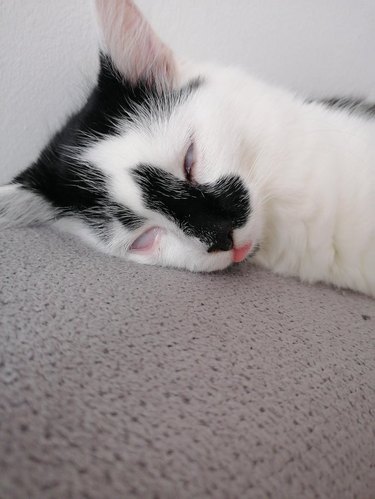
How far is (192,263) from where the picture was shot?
86 centimetres

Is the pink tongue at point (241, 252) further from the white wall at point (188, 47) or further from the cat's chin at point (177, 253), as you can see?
the white wall at point (188, 47)

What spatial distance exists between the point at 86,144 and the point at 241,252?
0.51 m

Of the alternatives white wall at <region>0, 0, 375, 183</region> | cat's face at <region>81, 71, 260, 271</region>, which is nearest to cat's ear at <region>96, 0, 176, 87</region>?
cat's face at <region>81, 71, 260, 271</region>

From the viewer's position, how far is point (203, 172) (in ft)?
2.76

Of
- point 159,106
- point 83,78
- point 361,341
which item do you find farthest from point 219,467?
point 83,78

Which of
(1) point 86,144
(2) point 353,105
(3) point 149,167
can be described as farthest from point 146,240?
(2) point 353,105

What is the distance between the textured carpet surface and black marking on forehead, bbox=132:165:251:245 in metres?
0.15

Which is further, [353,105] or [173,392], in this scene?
[353,105]

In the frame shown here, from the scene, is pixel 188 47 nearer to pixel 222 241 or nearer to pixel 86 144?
pixel 86 144

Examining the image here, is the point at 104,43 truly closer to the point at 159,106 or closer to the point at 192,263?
the point at 159,106

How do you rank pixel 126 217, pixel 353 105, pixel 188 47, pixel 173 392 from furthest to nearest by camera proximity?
1. pixel 188 47
2. pixel 353 105
3. pixel 126 217
4. pixel 173 392

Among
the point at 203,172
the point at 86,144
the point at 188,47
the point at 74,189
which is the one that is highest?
the point at 188,47

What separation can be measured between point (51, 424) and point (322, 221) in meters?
0.75

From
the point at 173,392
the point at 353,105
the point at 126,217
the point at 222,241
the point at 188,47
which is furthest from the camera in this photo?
the point at 188,47
